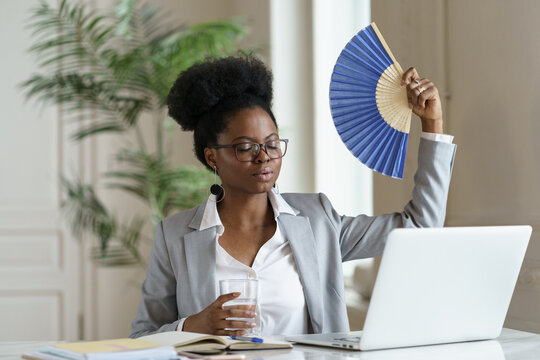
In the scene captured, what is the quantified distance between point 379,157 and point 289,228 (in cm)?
31

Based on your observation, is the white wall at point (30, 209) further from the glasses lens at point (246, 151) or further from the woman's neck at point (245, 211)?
the glasses lens at point (246, 151)

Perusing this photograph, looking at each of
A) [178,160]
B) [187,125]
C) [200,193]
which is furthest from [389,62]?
[178,160]

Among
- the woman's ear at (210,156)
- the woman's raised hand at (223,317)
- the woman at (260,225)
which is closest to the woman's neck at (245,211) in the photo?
the woman at (260,225)

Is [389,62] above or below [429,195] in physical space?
above

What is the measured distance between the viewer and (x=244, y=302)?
154cm

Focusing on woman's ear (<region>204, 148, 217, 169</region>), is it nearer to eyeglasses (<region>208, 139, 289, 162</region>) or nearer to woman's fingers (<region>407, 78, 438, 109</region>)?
eyeglasses (<region>208, 139, 289, 162</region>)

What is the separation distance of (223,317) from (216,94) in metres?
0.78

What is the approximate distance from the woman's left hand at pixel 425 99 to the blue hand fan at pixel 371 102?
1.5 inches

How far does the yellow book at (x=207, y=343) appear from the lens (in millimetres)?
1382

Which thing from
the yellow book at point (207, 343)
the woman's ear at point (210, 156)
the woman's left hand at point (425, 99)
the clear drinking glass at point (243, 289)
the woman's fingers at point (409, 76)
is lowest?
the yellow book at point (207, 343)

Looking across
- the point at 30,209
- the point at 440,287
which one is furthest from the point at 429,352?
the point at 30,209

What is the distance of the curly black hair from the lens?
2.13m

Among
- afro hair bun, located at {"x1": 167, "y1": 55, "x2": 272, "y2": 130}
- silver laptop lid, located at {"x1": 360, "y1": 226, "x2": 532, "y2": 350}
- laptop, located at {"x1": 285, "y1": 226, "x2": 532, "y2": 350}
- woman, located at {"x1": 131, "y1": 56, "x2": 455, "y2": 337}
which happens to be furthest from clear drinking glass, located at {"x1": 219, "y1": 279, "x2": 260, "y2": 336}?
afro hair bun, located at {"x1": 167, "y1": 55, "x2": 272, "y2": 130}

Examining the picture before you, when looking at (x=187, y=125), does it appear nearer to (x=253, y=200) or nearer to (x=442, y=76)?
(x=253, y=200)
